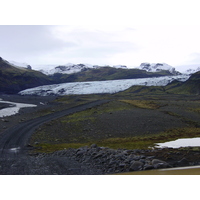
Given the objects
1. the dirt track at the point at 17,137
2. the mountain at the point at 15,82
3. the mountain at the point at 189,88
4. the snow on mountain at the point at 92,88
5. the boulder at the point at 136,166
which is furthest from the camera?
the mountain at the point at 15,82

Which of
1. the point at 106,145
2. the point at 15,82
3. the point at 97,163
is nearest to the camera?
the point at 97,163

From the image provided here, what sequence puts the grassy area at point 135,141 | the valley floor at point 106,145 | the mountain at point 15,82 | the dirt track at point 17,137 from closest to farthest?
the valley floor at point 106,145 < the dirt track at point 17,137 < the grassy area at point 135,141 < the mountain at point 15,82

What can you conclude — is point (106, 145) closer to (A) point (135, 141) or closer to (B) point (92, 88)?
(A) point (135, 141)

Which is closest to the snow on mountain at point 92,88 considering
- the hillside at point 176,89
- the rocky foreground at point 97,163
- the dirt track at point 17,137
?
the hillside at point 176,89

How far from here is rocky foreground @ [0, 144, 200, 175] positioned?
14.8 metres

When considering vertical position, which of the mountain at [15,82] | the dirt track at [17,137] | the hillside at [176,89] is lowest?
the dirt track at [17,137]

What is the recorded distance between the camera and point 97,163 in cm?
1638

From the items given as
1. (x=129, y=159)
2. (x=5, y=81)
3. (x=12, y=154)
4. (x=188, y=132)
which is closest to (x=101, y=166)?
(x=129, y=159)

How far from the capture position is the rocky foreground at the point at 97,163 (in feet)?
48.4

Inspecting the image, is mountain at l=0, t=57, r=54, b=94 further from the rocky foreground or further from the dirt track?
the rocky foreground

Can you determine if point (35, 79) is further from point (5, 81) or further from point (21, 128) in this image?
point (21, 128)

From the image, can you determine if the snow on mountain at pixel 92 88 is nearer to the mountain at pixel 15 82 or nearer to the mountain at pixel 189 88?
the mountain at pixel 15 82

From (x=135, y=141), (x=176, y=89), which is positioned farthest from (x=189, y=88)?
(x=135, y=141)

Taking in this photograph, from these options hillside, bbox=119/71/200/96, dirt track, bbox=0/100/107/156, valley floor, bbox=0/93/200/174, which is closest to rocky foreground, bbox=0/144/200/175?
valley floor, bbox=0/93/200/174
